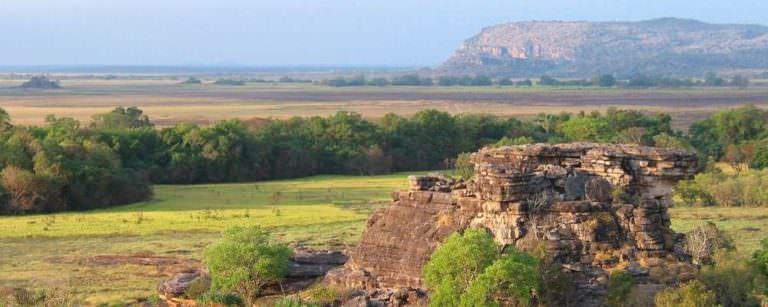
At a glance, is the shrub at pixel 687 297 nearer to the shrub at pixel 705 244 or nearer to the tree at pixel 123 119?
the shrub at pixel 705 244

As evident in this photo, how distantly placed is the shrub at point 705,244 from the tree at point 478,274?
16.7 feet

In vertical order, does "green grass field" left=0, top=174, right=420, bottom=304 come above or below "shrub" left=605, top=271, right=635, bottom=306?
below

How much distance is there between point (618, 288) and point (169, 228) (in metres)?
24.4

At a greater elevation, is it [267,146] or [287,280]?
[287,280]

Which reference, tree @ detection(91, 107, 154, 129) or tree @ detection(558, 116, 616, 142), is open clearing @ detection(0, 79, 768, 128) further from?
tree @ detection(558, 116, 616, 142)

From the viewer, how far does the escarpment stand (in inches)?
914

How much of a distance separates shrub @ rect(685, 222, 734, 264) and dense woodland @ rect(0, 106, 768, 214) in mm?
23223

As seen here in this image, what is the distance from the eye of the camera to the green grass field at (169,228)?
104 ft

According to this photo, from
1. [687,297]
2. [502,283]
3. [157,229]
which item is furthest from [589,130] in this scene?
[502,283]

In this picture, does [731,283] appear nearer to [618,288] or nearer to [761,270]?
[761,270]

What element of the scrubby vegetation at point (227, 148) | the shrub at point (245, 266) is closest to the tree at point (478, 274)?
the shrub at point (245, 266)

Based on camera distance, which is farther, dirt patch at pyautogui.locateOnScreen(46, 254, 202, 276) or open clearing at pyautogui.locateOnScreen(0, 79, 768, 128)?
open clearing at pyautogui.locateOnScreen(0, 79, 768, 128)

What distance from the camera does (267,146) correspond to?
2835 inches

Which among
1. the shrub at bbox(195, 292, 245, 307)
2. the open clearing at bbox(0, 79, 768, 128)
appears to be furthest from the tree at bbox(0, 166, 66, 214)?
the open clearing at bbox(0, 79, 768, 128)
